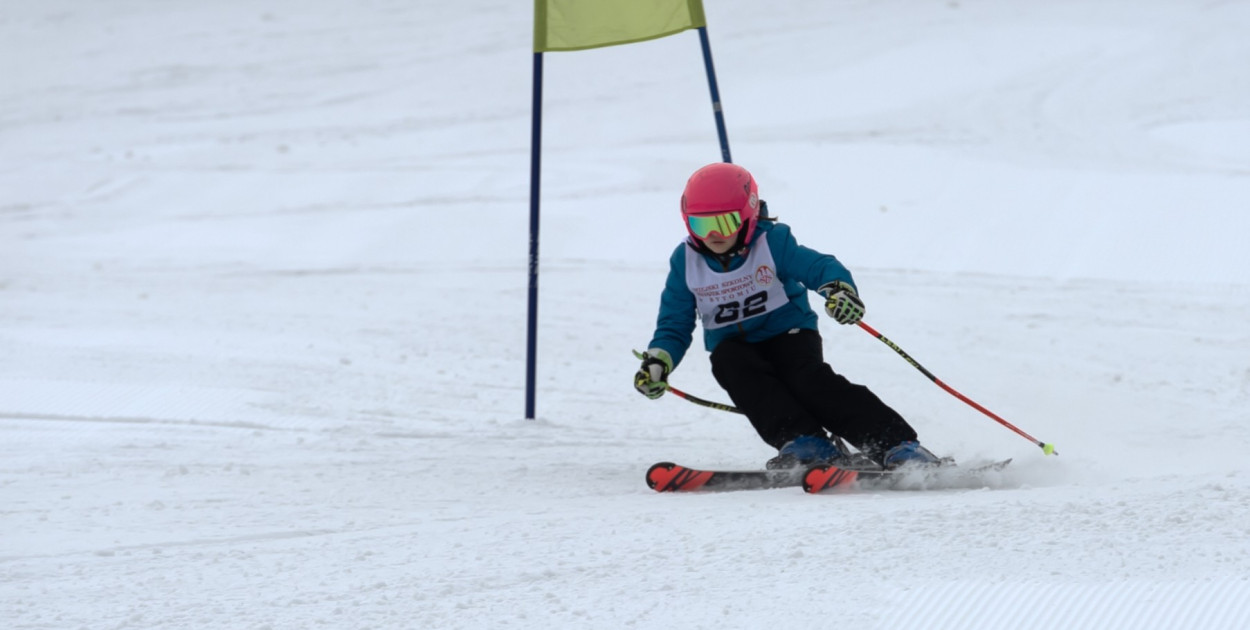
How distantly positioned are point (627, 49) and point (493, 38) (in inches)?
73.3

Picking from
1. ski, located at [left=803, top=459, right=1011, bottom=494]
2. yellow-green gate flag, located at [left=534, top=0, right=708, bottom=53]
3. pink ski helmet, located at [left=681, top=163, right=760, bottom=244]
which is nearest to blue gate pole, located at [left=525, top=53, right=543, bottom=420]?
yellow-green gate flag, located at [left=534, top=0, right=708, bottom=53]

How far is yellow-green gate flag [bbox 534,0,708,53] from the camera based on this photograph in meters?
5.81

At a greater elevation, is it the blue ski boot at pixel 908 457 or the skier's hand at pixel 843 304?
the skier's hand at pixel 843 304

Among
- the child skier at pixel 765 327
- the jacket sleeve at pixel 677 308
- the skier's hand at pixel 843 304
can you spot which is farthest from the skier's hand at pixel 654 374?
the skier's hand at pixel 843 304

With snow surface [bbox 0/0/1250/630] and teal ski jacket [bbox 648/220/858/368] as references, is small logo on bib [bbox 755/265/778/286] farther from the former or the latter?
snow surface [bbox 0/0/1250/630]

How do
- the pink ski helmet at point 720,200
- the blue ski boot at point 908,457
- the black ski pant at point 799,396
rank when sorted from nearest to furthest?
the blue ski boot at point 908,457 < the black ski pant at point 799,396 < the pink ski helmet at point 720,200

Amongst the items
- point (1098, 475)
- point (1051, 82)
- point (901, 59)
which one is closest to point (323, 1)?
point (901, 59)

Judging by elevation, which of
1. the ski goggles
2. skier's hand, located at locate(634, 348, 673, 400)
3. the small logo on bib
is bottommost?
skier's hand, located at locate(634, 348, 673, 400)

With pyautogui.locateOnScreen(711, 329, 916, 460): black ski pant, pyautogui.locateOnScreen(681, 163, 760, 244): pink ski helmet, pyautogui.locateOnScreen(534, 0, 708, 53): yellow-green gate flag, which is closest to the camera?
pyautogui.locateOnScreen(711, 329, 916, 460): black ski pant

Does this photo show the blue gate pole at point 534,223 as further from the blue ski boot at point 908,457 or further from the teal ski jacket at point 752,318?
the blue ski boot at point 908,457

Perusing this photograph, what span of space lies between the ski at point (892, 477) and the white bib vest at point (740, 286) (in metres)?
0.78

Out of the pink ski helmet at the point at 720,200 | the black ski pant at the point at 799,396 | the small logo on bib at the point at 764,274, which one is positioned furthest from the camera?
the small logo on bib at the point at 764,274

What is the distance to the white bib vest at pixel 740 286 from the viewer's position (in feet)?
15.7

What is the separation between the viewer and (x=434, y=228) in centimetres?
991
